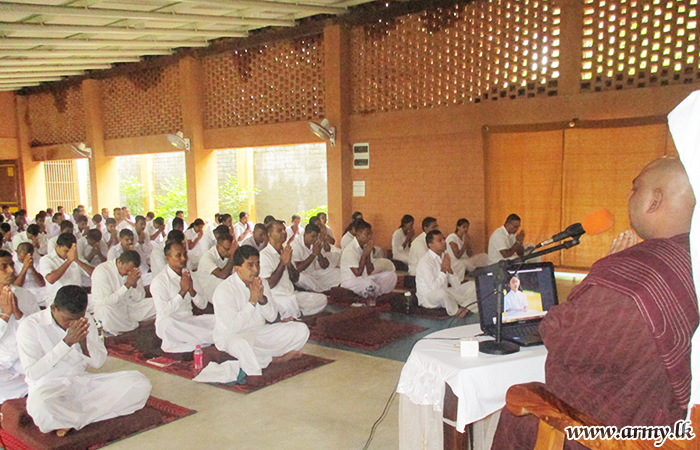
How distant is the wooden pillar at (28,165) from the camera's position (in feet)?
57.0

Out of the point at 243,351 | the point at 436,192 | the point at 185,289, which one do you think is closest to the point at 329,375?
the point at 243,351

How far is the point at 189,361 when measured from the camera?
18.8 feet

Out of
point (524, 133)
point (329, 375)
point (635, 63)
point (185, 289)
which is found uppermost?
point (635, 63)

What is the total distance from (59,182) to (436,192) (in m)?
13.8

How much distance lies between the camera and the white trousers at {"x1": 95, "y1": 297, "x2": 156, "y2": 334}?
6562mm

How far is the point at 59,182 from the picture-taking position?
18391mm

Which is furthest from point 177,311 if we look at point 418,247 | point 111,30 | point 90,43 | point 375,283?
point 90,43

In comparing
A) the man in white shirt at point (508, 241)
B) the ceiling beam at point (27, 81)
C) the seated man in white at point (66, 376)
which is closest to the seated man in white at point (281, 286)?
the seated man in white at point (66, 376)

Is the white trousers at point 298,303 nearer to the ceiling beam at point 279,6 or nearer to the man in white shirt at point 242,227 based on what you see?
the man in white shirt at point 242,227

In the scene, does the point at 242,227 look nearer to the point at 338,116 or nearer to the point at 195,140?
the point at 338,116

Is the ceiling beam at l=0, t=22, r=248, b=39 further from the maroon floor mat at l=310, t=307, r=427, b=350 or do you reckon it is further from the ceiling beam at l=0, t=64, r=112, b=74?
the maroon floor mat at l=310, t=307, r=427, b=350

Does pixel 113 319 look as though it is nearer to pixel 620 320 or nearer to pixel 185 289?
pixel 185 289

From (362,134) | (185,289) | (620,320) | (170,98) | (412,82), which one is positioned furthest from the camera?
(170,98)

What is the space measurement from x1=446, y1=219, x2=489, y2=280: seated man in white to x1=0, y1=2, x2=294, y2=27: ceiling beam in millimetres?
5379
